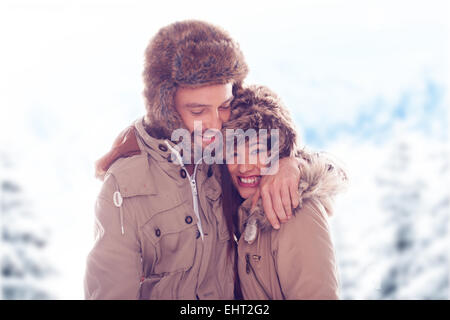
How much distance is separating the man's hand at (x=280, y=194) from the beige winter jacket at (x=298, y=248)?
3 cm

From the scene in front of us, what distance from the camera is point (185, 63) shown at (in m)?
1.66

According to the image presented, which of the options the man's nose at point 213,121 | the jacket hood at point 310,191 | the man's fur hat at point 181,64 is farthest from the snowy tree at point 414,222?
the man's fur hat at point 181,64

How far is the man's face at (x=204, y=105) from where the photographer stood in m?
1.71

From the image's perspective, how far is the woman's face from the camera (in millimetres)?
1756

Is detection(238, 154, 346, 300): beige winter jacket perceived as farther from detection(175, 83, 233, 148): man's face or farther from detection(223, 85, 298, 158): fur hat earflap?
detection(175, 83, 233, 148): man's face

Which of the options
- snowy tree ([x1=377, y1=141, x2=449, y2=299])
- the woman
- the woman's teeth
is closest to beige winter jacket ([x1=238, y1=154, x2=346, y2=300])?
the woman

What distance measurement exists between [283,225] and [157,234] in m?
0.54

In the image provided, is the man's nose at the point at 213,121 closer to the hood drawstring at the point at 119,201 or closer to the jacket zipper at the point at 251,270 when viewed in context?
the hood drawstring at the point at 119,201

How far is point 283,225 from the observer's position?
1677 mm

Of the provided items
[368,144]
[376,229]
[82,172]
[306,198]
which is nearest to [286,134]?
[306,198]

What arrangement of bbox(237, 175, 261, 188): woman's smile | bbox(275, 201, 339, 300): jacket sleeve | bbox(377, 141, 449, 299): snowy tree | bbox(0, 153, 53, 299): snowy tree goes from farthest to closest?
bbox(377, 141, 449, 299): snowy tree → bbox(0, 153, 53, 299): snowy tree → bbox(237, 175, 261, 188): woman's smile → bbox(275, 201, 339, 300): jacket sleeve

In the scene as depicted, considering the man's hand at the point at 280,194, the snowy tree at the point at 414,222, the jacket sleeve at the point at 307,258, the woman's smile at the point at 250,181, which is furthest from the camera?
the snowy tree at the point at 414,222

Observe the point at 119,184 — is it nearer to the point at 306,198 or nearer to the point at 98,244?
the point at 98,244

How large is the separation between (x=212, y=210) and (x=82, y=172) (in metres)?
7.20
